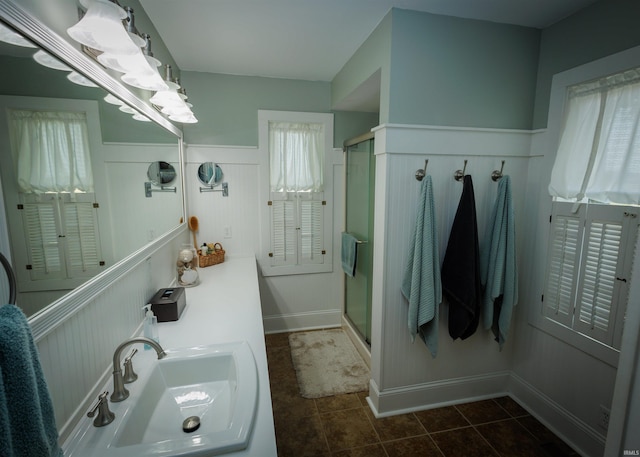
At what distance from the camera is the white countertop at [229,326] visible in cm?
90

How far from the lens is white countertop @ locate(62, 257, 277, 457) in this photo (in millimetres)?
897

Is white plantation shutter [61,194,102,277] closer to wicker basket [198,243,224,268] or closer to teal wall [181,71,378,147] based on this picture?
wicker basket [198,243,224,268]

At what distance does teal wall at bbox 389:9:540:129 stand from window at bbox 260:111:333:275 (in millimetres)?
1246

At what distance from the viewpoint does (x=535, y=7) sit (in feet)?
5.38

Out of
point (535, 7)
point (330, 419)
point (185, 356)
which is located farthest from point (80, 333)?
point (535, 7)

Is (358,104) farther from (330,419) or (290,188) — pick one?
(330,419)

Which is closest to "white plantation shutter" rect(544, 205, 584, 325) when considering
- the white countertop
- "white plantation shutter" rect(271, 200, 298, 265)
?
the white countertop

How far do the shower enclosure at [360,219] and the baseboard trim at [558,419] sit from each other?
3.66 ft

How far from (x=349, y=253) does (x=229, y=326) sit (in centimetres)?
151

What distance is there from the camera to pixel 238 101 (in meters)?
2.71

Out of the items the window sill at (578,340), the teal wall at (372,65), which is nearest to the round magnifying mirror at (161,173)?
the teal wall at (372,65)

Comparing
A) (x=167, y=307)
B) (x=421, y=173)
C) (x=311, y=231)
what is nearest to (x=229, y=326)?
(x=167, y=307)

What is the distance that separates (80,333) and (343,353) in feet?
7.13

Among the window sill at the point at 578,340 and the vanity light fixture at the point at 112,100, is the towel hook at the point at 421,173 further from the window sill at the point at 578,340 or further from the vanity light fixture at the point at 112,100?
the vanity light fixture at the point at 112,100
